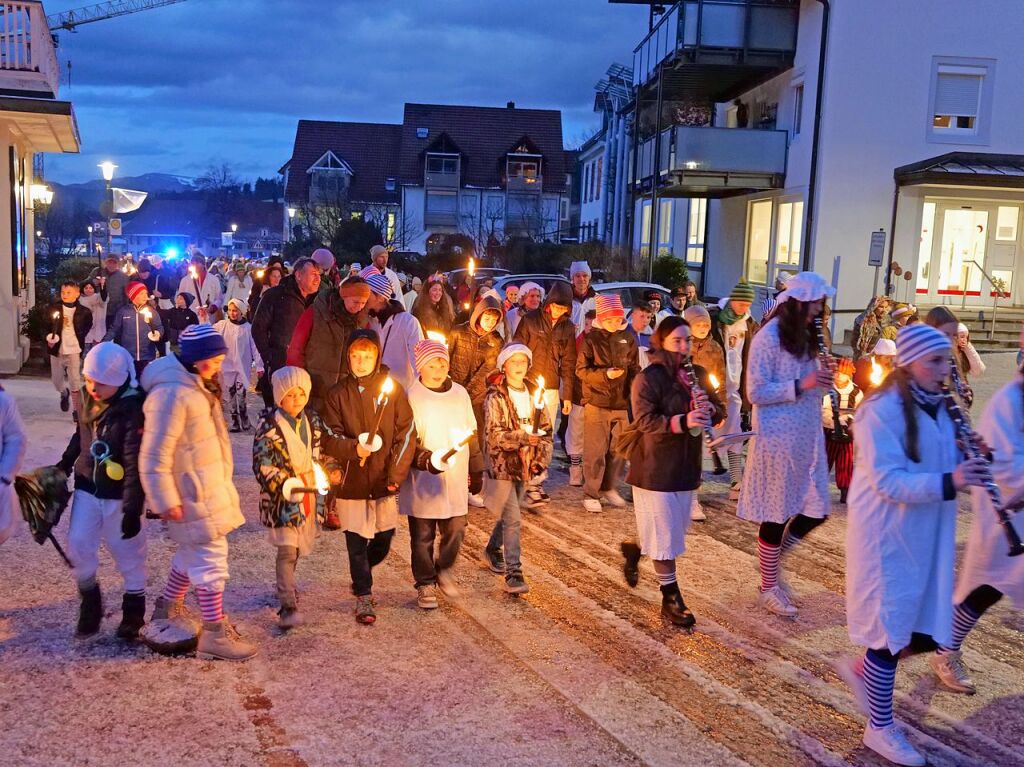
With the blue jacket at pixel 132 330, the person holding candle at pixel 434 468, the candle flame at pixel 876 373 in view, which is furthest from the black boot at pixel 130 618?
the blue jacket at pixel 132 330

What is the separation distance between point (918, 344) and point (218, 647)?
12.6 feet

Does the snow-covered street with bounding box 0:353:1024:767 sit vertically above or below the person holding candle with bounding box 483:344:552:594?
below

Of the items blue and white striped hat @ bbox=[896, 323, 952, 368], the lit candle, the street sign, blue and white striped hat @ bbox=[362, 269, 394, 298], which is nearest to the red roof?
the street sign

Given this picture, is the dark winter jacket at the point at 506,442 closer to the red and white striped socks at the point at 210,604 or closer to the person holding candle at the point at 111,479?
the red and white striped socks at the point at 210,604

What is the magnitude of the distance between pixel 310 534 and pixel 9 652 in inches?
66.5

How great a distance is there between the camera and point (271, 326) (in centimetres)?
865

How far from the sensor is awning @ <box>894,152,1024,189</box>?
20.4 meters

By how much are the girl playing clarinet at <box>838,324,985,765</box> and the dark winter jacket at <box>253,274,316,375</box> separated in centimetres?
554

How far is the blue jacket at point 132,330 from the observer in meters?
11.6

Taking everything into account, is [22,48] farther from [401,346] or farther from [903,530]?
[903,530]

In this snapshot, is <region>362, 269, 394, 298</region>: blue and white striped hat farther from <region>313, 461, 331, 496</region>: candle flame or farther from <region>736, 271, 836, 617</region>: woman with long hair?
<region>736, 271, 836, 617</region>: woman with long hair

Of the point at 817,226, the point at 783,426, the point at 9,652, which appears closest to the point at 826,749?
the point at 783,426

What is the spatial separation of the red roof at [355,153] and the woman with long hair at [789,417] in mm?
57976

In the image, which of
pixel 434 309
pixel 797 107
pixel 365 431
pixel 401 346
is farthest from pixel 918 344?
pixel 797 107
